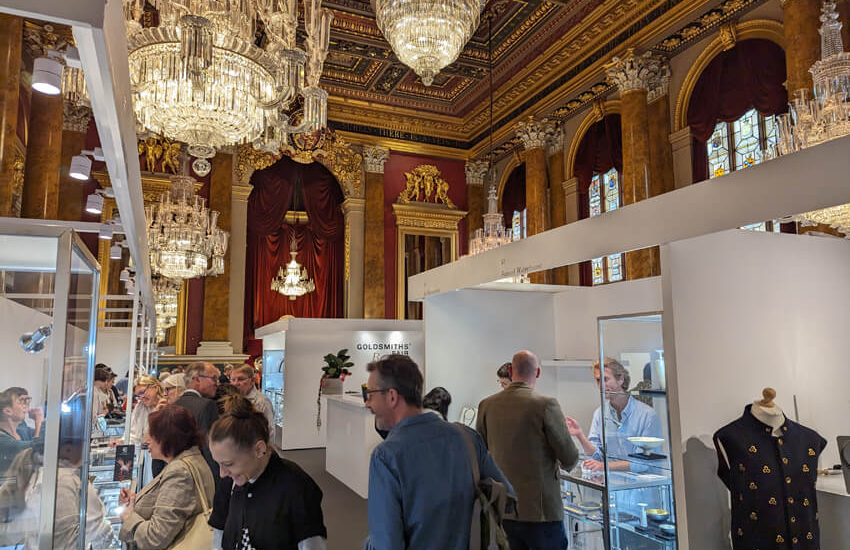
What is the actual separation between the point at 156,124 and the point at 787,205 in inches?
127

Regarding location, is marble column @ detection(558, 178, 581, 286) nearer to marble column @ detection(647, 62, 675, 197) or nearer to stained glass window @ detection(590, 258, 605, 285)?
stained glass window @ detection(590, 258, 605, 285)

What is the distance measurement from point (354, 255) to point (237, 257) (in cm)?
263

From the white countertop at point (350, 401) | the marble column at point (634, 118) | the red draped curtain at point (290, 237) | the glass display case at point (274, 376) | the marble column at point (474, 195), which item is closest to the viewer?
the white countertop at point (350, 401)

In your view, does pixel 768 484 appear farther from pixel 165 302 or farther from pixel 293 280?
pixel 293 280

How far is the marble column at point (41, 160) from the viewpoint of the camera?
7746 millimetres

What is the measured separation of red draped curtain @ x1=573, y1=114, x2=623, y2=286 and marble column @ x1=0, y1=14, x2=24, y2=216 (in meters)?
8.57

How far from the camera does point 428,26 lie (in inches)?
159

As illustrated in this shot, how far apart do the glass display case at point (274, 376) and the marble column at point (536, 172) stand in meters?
5.53

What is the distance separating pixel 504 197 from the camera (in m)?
14.0

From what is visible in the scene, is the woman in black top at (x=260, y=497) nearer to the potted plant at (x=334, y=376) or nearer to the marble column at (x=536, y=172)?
the potted plant at (x=334, y=376)

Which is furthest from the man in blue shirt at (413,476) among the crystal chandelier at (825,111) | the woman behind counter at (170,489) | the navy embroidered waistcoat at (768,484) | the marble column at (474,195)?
the marble column at (474,195)

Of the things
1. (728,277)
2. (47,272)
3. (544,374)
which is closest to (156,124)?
(47,272)

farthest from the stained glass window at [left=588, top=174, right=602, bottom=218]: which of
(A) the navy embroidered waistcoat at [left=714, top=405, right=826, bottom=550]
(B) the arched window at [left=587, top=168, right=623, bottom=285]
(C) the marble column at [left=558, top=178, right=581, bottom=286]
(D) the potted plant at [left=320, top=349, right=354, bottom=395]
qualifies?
(A) the navy embroidered waistcoat at [left=714, top=405, right=826, bottom=550]

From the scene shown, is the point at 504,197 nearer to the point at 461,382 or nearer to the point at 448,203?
the point at 448,203
